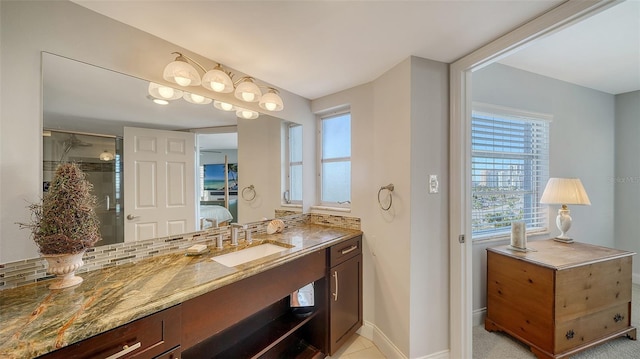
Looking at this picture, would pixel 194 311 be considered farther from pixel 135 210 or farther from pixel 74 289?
pixel 135 210

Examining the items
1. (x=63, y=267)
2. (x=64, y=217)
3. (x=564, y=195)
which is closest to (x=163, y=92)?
(x=64, y=217)

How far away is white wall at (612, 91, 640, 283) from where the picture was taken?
281 centimetres

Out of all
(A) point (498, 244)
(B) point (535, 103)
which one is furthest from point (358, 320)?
(B) point (535, 103)

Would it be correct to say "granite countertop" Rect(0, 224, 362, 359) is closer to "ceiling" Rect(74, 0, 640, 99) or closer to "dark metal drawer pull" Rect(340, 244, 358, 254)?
"dark metal drawer pull" Rect(340, 244, 358, 254)

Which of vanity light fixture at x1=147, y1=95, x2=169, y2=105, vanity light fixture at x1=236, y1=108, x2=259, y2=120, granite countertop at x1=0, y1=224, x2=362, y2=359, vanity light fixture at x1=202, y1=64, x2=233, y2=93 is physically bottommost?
granite countertop at x1=0, y1=224, x2=362, y2=359

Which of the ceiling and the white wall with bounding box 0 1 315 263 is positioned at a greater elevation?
the ceiling

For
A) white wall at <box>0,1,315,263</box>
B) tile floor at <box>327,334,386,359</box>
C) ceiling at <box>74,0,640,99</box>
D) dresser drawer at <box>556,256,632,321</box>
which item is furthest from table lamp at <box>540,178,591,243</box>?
white wall at <box>0,1,315,263</box>

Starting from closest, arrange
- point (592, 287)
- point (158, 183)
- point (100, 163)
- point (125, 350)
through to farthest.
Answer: point (125, 350) < point (100, 163) < point (158, 183) < point (592, 287)

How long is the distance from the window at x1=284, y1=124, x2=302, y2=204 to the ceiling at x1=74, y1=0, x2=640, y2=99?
A: 48 cm

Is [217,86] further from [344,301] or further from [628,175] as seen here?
[628,175]

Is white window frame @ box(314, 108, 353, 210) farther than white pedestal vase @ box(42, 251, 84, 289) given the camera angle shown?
Yes

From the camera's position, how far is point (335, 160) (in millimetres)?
2391

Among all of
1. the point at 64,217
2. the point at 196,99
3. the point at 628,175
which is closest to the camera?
the point at 64,217

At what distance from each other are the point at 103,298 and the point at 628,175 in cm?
505
